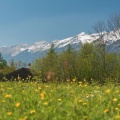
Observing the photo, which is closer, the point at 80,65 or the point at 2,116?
the point at 2,116

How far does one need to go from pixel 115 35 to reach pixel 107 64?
5.37 meters

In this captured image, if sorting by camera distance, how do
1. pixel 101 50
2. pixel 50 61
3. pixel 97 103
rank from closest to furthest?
1. pixel 97 103
2. pixel 101 50
3. pixel 50 61

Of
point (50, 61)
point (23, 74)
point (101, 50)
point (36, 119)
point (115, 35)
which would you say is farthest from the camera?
point (23, 74)

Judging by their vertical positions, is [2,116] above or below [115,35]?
below

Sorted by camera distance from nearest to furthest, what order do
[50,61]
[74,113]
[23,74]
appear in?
[74,113], [50,61], [23,74]

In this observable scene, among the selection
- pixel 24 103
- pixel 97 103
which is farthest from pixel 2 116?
pixel 97 103

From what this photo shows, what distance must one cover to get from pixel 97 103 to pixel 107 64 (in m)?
43.9

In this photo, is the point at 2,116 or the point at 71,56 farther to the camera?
the point at 71,56

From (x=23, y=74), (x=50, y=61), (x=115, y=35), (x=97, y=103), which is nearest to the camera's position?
(x=97, y=103)

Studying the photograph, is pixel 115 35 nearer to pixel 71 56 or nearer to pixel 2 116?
pixel 71 56

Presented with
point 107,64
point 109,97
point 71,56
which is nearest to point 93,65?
point 107,64

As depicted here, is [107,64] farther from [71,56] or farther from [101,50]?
[71,56]

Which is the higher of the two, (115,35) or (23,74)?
(115,35)

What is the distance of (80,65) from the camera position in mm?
52312
